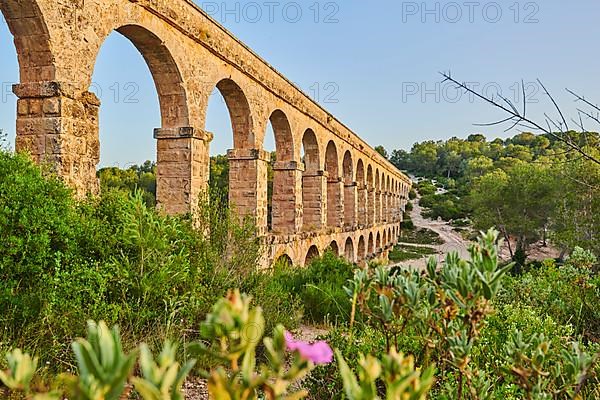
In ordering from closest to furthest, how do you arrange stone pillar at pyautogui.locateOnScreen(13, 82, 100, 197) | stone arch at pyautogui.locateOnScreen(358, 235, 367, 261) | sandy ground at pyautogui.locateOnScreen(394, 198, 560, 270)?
stone pillar at pyautogui.locateOnScreen(13, 82, 100, 197)
stone arch at pyautogui.locateOnScreen(358, 235, 367, 261)
sandy ground at pyautogui.locateOnScreen(394, 198, 560, 270)

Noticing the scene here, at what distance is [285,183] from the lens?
13.2 metres

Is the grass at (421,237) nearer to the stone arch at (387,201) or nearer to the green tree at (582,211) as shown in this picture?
the stone arch at (387,201)

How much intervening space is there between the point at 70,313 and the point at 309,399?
1.72 metres

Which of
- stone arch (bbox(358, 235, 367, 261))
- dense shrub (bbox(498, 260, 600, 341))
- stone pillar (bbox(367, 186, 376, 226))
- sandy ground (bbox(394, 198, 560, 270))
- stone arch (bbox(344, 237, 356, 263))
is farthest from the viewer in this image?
sandy ground (bbox(394, 198, 560, 270))

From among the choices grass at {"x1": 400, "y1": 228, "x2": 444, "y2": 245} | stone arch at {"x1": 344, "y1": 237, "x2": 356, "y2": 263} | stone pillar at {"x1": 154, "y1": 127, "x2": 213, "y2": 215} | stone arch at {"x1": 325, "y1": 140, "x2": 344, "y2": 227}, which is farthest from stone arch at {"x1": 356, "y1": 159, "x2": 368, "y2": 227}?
stone pillar at {"x1": 154, "y1": 127, "x2": 213, "y2": 215}

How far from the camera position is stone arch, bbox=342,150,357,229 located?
21016 mm

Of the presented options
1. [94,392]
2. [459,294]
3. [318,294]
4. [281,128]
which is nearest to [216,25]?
[281,128]

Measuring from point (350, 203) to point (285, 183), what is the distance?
8.50m

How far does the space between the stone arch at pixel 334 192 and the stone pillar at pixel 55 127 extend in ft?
43.0

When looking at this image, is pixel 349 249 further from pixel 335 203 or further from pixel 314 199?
pixel 314 199

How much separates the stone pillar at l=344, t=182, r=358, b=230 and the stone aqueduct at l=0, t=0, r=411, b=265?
4.62 m

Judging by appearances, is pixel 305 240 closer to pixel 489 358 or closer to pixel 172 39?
pixel 172 39

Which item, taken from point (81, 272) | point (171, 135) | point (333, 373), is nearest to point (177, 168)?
point (171, 135)

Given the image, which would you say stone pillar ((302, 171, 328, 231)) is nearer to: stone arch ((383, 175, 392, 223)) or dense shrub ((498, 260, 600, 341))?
dense shrub ((498, 260, 600, 341))
